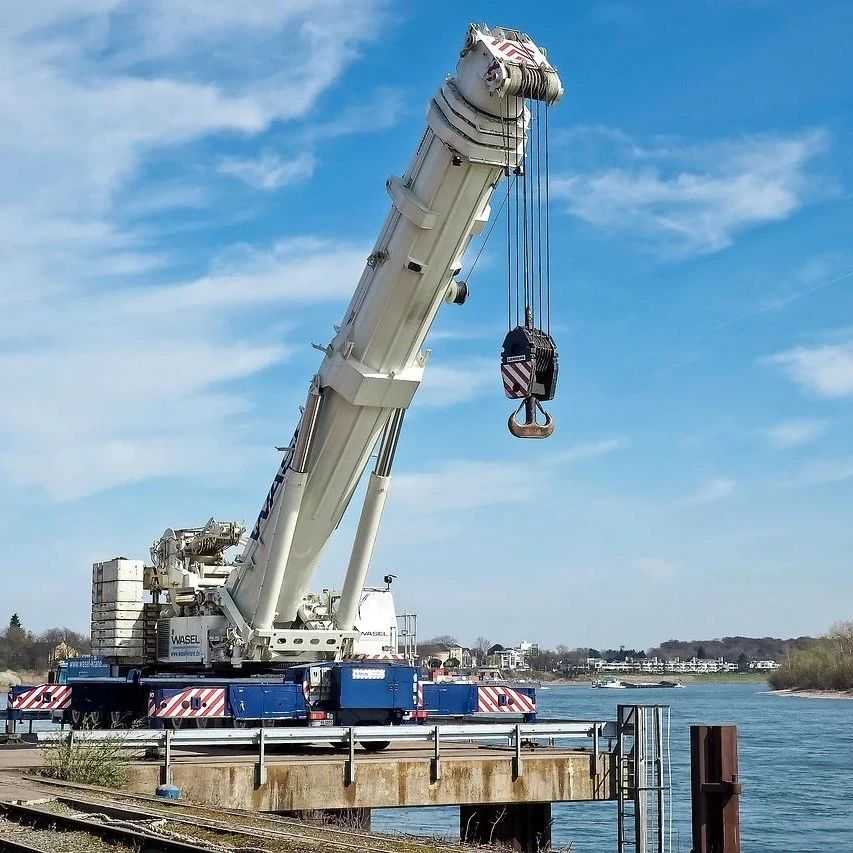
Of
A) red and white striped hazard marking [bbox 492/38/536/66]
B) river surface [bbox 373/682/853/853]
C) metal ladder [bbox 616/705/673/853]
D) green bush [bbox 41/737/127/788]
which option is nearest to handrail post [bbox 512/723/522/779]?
metal ladder [bbox 616/705/673/853]

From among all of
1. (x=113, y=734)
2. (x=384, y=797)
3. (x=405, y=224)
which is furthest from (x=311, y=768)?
(x=405, y=224)

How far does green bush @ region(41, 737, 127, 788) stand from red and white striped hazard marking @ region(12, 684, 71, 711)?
6.20 m

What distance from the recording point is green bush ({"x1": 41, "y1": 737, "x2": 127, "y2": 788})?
48.2 ft

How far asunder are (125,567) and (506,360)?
11.8m

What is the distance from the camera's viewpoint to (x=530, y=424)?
1549cm

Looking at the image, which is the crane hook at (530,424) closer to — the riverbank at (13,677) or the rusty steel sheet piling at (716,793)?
the rusty steel sheet piling at (716,793)

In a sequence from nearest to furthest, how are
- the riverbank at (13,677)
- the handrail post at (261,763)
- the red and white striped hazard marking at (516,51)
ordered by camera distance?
the handrail post at (261,763) → the red and white striped hazard marking at (516,51) → the riverbank at (13,677)

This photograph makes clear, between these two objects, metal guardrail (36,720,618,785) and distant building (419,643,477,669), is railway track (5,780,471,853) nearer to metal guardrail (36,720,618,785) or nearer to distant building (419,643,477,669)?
metal guardrail (36,720,618,785)

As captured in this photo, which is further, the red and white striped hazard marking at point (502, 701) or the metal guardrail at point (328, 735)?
the red and white striped hazard marking at point (502, 701)

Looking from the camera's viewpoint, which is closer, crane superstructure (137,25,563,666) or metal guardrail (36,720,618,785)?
metal guardrail (36,720,618,785)

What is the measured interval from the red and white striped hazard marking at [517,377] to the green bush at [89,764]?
644 cm

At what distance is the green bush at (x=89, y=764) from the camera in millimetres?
14703

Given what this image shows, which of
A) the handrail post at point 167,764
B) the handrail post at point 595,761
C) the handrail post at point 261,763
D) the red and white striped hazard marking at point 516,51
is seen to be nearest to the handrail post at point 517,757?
the handrail post at point 595,761

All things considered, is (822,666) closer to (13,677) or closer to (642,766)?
(13,677)
